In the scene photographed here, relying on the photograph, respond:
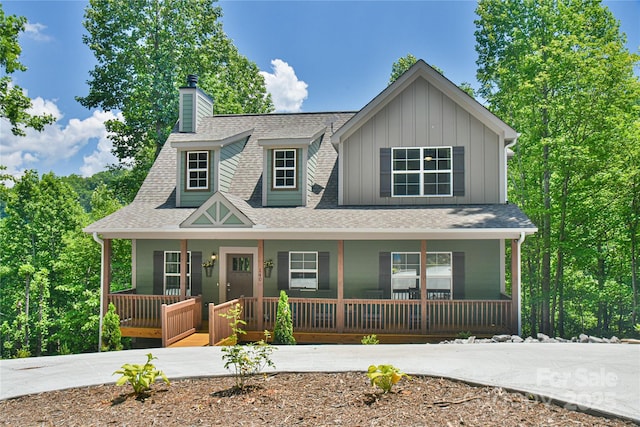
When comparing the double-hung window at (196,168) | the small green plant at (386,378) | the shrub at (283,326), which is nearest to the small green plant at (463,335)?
the shrub at (283,326)

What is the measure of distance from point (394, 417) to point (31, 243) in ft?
93.6

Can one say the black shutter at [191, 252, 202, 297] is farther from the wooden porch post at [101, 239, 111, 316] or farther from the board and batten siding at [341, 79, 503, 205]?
the board and batten siding at [341, 79, 503, 205]

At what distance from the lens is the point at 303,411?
5559 millimetres

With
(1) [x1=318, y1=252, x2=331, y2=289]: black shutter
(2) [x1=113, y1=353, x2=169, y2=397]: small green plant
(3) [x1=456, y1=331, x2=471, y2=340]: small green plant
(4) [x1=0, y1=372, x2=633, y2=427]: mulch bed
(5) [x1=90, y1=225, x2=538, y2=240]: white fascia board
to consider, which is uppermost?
Result: (5) [x1=90, y1=225, x2=538, y2=240]: white fascia board

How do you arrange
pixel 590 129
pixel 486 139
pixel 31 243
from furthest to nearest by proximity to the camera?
pixel 31 243 < pixel 590 129 < pixel 486 139

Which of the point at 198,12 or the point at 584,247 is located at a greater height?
the point at 198,12

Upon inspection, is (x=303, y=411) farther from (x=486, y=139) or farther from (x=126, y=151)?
(x=126, y=151)

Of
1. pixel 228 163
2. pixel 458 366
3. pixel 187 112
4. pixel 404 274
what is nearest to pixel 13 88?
pixel 187 112

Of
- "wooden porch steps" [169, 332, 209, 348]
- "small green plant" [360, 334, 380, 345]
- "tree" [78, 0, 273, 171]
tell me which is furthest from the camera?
"tree" [78, 0, 273, 171]

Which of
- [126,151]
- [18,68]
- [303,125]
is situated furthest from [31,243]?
[303,125]

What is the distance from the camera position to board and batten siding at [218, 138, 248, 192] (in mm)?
14555

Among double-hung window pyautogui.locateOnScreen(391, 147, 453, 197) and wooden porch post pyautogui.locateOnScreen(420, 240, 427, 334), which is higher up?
double-hung window pyautogui.locateOnScreen(391, 147, 453, 197)

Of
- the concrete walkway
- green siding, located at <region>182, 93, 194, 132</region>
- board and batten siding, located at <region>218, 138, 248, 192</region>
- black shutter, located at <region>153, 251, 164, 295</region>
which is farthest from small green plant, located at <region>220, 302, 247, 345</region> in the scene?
green siding, located at <region>182, 93, 194, 132</region>

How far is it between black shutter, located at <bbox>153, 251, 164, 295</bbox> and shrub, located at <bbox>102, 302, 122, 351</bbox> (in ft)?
8.45
